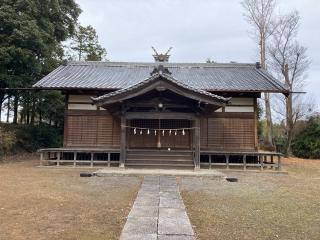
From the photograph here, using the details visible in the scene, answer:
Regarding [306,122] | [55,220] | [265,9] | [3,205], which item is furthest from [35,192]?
[265,9]

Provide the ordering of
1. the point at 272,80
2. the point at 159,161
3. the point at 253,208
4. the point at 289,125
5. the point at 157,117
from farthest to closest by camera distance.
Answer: the point at 289,125
the point at 272,80
the point at 159,161
the point at 157,117
the point at 253,208

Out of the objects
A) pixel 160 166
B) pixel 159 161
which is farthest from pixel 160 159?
pixel 160 166

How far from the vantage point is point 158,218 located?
6.25 meters

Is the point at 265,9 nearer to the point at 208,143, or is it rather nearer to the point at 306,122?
the point at 306,122

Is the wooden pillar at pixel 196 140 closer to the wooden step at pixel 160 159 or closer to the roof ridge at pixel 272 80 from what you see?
the wooden step at pixel 160 159

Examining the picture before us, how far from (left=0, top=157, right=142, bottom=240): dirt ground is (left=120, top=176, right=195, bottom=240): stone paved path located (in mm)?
239

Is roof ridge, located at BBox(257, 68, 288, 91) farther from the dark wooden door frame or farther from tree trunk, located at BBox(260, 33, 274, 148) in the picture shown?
tree trunk, located at BBox(260, 33, 274, 148)

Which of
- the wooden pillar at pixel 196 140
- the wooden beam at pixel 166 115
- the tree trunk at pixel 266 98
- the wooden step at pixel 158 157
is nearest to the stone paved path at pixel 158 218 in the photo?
the wooden pillar at pixel 196 140

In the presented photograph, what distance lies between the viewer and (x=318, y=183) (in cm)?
1233

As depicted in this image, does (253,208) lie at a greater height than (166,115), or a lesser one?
lesser

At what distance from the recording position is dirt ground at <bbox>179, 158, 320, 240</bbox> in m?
5.74

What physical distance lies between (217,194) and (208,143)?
26.4 feet

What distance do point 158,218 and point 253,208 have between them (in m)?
2.42

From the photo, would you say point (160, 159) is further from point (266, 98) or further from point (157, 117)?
point (266, 98)
